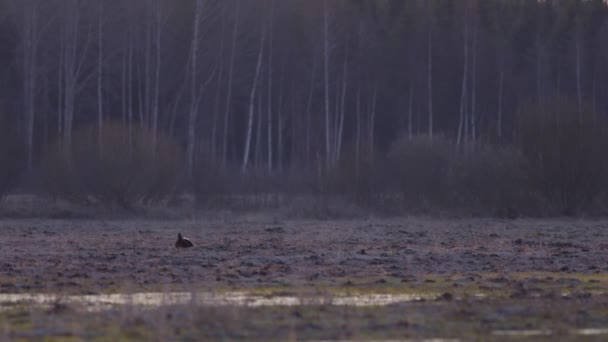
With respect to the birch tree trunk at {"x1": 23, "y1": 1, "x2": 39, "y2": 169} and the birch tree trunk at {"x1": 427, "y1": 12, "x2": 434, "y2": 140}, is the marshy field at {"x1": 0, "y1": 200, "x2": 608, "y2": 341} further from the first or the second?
the birch tree trunk at {"x1": 427, "y1": 12, "x2": 434, "y2": 140}

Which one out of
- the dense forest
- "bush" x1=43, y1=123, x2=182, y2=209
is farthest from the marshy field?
the dense forest

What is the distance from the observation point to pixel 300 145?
60406mm

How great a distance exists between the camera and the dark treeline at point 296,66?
4950 cm

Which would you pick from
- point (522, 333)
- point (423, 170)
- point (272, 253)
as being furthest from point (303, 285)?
point (423, 170)

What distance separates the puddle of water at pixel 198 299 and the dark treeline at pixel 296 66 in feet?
106

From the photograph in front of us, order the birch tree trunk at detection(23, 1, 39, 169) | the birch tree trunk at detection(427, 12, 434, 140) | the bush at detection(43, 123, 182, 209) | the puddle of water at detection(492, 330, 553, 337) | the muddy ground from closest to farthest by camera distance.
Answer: the puddle of water at detection(492, 330, 553, 337), the muddy ground, the bush at detection(43, 123, 182, 209), the birch tree trunk at detection(23, 1, 39, 169), the birch tree trunk at detection(427, 12, 434, 140)

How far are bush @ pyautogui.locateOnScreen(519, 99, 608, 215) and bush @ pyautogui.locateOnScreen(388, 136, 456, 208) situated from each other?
3.56 m

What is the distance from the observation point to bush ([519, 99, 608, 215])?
39875 mm

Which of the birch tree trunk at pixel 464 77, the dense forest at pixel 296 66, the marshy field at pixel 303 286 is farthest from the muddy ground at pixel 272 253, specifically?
the birch tree trunk at pixel 464 77

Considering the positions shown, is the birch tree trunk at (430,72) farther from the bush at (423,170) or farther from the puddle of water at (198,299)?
the puddle of water at (198,299)

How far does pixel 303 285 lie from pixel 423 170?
87.7 feet

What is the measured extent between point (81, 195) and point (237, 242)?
16734 mm

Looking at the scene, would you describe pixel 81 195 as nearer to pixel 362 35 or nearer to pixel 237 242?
pixel 237 242

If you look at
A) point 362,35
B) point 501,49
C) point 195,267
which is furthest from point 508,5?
point 195,267
